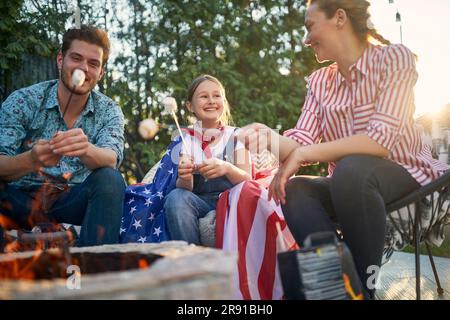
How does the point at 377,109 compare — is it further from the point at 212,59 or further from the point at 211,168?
the point at 212,59

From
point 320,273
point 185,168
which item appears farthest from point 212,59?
point 320,273

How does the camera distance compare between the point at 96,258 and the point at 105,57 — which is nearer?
the point at 96,258

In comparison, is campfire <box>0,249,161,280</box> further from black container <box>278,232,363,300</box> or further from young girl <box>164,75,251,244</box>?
young girl <box>164,75,251,244</box>

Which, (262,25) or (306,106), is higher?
(262,25)

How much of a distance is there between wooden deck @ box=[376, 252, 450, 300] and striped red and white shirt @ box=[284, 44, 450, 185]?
Result: 0.73 meters

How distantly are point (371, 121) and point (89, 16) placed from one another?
3.06 metres

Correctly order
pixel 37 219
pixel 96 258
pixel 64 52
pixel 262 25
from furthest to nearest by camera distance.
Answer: pixel 262 25 < pixel 64 52 < pixel 37 219 < pixel 96 258

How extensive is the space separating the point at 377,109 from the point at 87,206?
116 centimetres

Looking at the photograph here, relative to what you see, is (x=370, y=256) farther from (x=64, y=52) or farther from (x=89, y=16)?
(x=89, y=16)

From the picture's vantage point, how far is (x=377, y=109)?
4.93 feet

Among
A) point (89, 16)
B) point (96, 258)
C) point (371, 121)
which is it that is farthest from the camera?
point (89, 16)

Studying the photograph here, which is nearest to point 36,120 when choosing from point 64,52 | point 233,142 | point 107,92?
point 64,52

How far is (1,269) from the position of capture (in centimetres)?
101

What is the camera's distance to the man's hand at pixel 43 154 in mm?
1559
